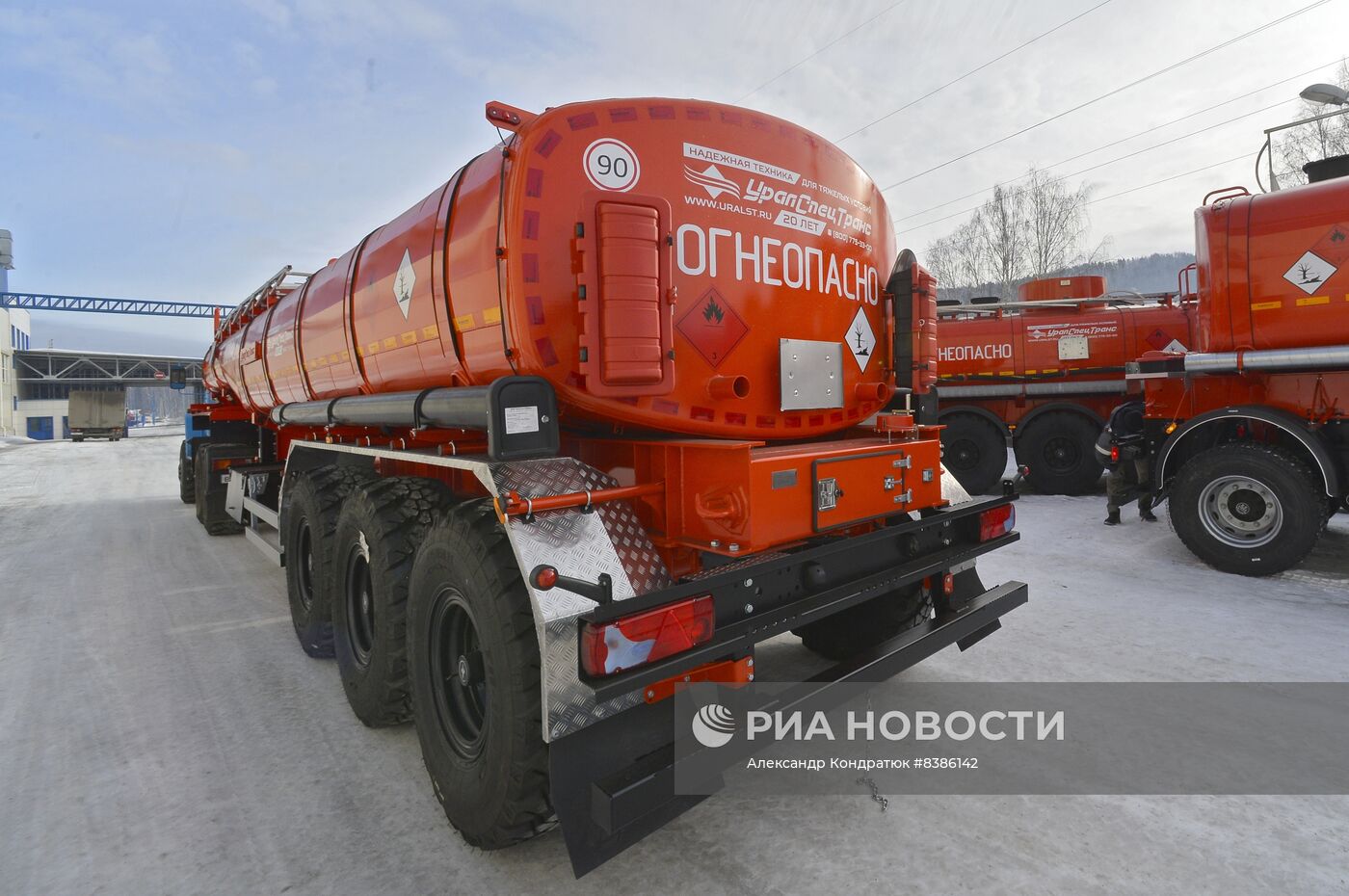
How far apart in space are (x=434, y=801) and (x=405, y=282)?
2429mm

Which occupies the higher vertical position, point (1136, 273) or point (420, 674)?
point (1136, 273)

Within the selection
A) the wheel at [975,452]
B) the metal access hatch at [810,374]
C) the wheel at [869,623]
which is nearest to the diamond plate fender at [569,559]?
Result: the metal access hatch at [810,374]

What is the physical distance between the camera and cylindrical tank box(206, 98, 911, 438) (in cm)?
255

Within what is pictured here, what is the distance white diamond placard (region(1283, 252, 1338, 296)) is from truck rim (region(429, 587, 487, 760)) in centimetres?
688

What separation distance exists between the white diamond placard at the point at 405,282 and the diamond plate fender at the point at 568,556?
105cm

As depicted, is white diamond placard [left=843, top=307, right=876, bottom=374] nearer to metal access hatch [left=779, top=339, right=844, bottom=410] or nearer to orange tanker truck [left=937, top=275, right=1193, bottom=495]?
metal access hatch [left=779, top=339, right=844, bottom=410]

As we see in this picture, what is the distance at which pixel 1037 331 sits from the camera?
10945mm

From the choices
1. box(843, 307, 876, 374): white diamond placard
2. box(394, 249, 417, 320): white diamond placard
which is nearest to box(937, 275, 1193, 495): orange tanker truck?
box(843, 307, 876, 374): white diamond placard

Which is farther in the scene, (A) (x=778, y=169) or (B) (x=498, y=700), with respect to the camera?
(A) (x=778, y=169)

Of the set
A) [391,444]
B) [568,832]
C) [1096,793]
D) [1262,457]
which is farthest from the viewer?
[1262,457]

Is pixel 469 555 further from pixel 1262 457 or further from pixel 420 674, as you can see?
pixel 1262 457

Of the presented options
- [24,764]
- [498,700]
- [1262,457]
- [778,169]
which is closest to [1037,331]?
[1262,457]

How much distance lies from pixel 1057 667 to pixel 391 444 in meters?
4.10

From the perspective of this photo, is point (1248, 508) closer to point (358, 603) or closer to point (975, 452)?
point (975, 452)
